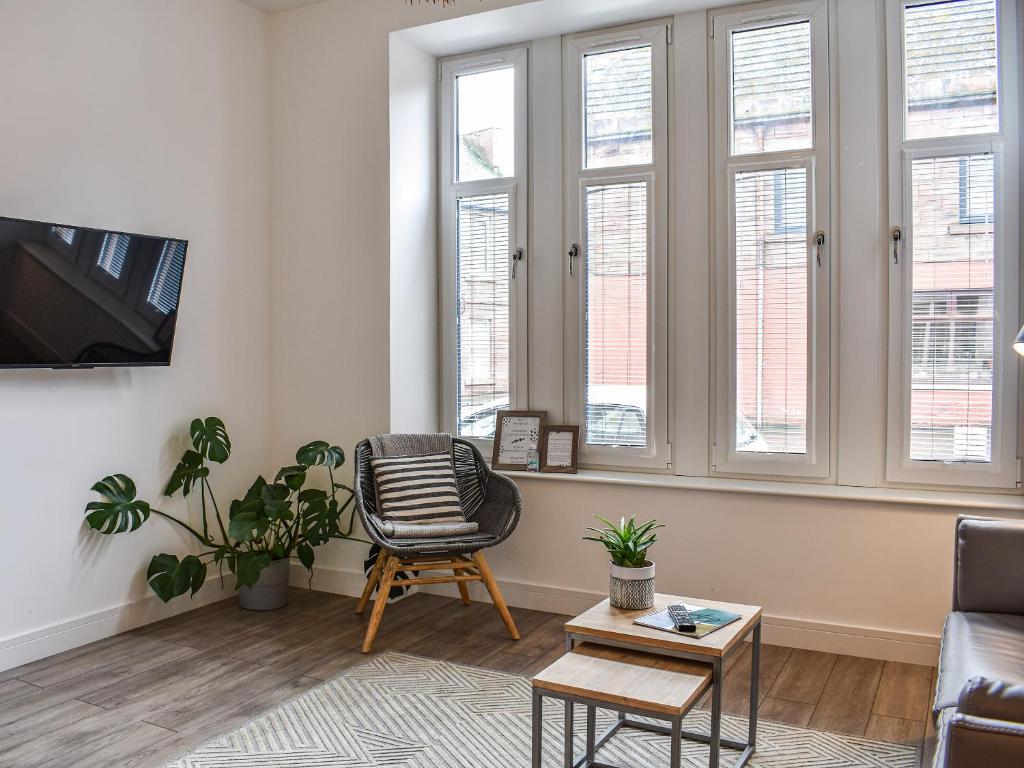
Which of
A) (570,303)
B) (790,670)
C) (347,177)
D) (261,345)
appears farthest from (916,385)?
(261,345)

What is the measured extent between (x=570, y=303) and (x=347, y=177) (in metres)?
1.32

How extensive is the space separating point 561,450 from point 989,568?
2043 mm

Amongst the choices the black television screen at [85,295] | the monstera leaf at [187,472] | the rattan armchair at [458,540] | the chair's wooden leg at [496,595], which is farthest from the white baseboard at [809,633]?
the black television screen at [85,295]

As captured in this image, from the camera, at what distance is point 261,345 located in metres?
4.67

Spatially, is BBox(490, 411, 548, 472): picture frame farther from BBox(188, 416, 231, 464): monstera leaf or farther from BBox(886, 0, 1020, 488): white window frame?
BBox(886, 0, 1020, 488): white window frame

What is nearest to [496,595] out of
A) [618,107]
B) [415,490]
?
[415,490]

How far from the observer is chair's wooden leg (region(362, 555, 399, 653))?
3.63 metres

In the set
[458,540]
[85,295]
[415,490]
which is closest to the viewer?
[85,295]

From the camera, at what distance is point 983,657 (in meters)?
2.29

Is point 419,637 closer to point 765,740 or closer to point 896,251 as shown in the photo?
point 765,740

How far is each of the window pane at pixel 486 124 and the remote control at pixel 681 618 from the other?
2.65 meters

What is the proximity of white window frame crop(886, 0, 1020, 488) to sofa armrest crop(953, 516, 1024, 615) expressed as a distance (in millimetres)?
865

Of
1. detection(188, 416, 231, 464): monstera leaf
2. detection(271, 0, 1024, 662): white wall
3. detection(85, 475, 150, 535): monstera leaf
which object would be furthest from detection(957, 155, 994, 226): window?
detection(85, 475, 150, 535): monstera leaf

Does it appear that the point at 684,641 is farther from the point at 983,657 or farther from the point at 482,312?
the point at 482,312
